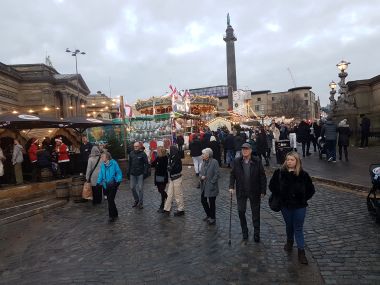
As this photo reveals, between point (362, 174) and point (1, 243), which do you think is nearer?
point (1, 243)

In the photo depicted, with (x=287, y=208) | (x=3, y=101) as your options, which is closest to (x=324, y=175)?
(x=287, y=208)

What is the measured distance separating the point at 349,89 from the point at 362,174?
43.8 feet

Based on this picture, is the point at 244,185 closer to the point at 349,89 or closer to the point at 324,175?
the point at 324,175

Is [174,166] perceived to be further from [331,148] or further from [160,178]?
[331,148]

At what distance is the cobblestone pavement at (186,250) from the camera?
5074 mm

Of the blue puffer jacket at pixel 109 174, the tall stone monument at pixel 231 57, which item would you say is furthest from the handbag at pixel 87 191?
the tall stone monument at pixel 231 57

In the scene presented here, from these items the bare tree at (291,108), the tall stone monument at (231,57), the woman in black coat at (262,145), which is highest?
the tall stone monument at (231,57)

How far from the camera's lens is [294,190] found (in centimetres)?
534

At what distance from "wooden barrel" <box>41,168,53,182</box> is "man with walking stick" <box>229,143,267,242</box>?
9.24 meters

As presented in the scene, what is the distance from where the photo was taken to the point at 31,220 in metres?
9.43

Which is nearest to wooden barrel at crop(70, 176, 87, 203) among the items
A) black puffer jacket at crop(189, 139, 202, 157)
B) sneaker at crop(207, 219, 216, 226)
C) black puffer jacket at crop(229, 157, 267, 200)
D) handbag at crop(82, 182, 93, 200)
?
handbag at crop(82, 182, 93, 200)

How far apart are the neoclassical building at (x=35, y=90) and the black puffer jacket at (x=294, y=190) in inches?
1647

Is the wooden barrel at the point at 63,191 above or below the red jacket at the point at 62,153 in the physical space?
below

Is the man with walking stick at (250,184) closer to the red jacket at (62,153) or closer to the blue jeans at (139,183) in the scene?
the blue jeans at (139,183)
